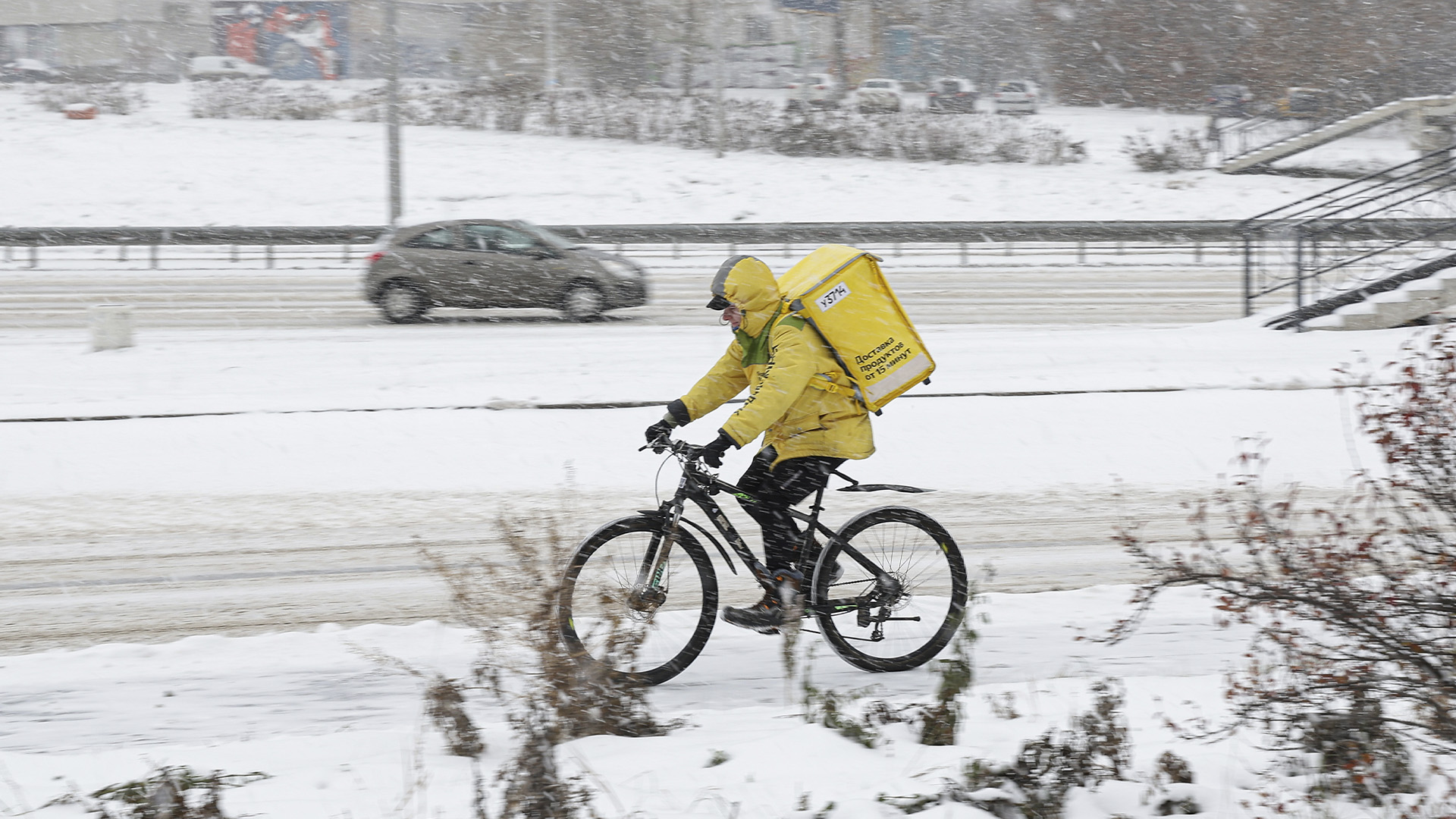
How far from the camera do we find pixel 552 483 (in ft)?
31.3

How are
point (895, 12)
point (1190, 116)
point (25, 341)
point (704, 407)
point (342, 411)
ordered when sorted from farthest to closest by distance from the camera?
point (895, 12), point (1190, 116), point (25, 341), point (342, 411), point (704, 407)

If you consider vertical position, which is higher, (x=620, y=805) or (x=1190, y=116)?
(x=1190, y=116)

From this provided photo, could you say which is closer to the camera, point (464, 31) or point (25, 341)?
point (25, 341)

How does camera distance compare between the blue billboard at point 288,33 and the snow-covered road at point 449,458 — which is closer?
the snow-covered road at point 449,458

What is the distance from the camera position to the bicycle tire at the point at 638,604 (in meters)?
5.01

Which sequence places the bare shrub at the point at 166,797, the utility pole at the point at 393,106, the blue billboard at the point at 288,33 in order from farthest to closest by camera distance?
the blue billboard at the point at 288,33 < the utility pole at the point at 393,106 < the bare shrub at the point at 166,797

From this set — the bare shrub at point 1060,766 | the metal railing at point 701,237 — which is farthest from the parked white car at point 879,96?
the bare shrub at point 1060,766

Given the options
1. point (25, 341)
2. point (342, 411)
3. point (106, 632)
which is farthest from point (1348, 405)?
point (25, 341)

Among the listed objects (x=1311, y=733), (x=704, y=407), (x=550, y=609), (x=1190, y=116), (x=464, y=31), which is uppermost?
(x=464, y=31)

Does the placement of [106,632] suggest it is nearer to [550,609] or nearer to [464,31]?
[550,609]

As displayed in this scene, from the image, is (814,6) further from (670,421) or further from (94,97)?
(670,421)

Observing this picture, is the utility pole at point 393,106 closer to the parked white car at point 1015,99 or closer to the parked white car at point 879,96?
the parked white car at point 879,96

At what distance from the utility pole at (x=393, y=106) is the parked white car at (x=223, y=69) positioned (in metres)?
32.8

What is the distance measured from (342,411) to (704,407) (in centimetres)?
647
